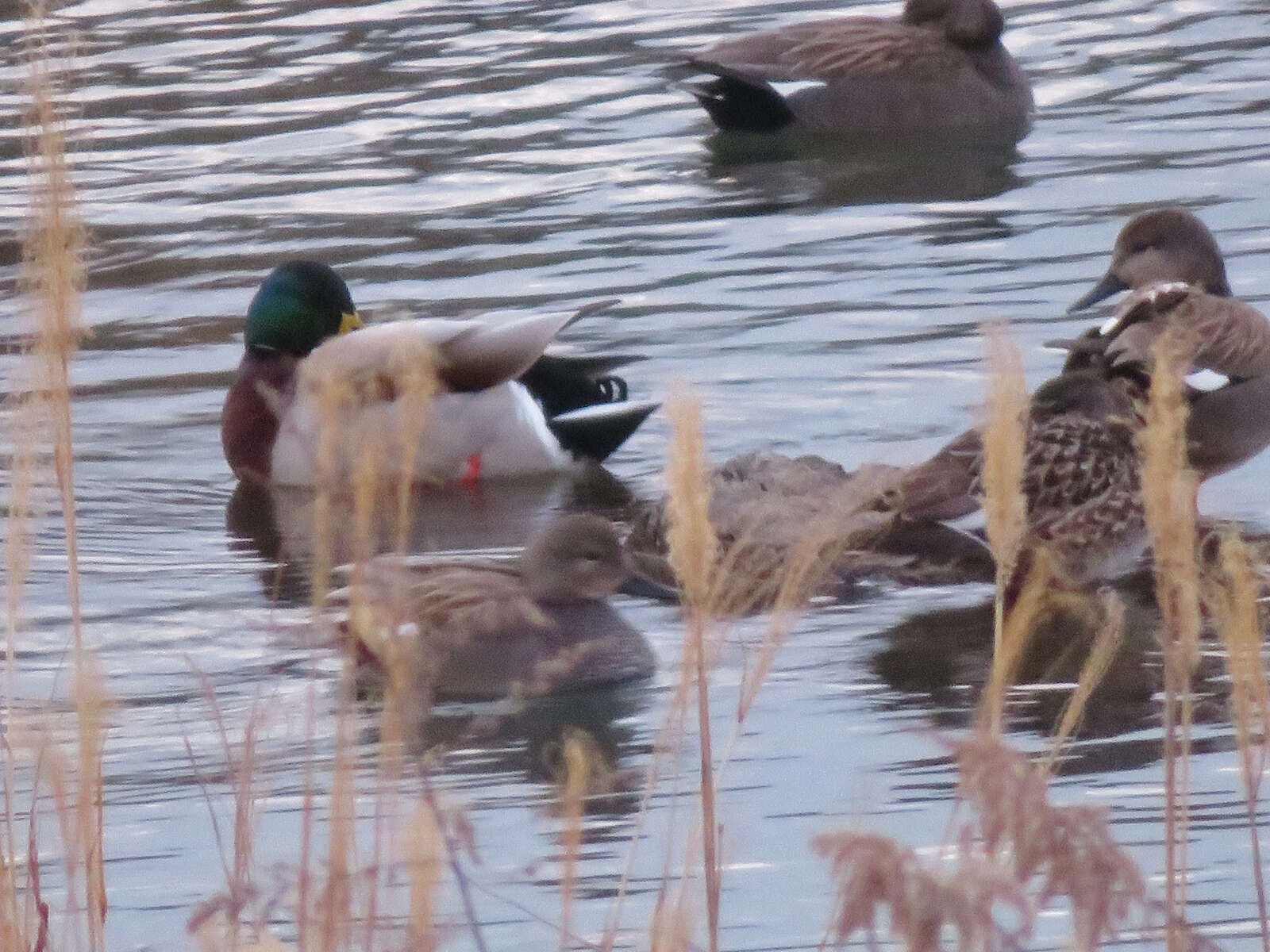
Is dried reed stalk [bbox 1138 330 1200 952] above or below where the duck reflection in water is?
above

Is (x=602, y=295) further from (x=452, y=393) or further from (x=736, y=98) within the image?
(x=736, y=98)

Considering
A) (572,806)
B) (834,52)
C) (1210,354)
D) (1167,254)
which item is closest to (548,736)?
(572,806)

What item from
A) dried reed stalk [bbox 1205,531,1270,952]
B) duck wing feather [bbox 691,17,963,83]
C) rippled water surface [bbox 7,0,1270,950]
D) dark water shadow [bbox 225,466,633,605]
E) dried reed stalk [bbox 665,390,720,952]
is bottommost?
dark water shadow [bbox 225,466,633,605]

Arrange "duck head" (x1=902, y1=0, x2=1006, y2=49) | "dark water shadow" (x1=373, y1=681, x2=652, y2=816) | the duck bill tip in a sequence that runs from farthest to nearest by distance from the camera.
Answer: "duck head" (x1=902, y1=0, x2=1006, y2=49) < the duck bill tip < "dark water shadow" (x1=373, y1=681, x2=652, y2=816)

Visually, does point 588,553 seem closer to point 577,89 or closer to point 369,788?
point 369,788

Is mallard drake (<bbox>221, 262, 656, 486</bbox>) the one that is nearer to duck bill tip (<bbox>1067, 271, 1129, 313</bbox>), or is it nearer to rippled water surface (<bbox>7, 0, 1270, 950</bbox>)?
rippled water surface (<bbox>7, 0, 1270, 950</bbox>)

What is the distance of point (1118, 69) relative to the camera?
12578 millimetres

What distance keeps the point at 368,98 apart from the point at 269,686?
740 cm

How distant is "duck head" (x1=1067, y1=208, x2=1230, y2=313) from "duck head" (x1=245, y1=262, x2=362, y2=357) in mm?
2430

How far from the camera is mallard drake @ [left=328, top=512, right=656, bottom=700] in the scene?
516cm

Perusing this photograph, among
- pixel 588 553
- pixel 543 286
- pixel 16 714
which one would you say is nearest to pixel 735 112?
pixel 543 286

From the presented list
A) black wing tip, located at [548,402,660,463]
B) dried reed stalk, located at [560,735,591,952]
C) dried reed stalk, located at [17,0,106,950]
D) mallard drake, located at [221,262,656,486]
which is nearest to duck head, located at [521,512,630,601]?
mallard drake, located at [221,262,656,486]

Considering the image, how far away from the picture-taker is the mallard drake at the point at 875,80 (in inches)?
476

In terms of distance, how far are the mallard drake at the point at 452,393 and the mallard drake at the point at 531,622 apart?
1802 millimetres
